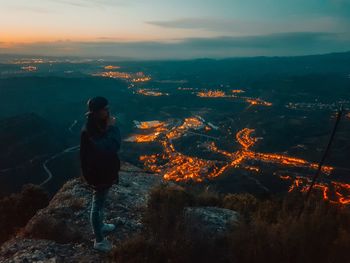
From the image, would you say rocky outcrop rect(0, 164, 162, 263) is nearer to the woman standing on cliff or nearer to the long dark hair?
the woman standing on cliff

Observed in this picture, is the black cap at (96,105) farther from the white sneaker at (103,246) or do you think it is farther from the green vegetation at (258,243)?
the white sneaker at (103,246)

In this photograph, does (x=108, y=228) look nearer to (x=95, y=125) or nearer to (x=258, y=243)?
(x=95, y=125)

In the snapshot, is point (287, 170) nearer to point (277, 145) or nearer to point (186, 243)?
point (277, 145)

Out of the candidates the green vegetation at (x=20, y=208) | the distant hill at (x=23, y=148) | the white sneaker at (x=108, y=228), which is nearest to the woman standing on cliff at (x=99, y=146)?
the white sneaker at (x=108, y=228)

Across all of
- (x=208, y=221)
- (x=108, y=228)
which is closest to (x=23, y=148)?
(x=208, y=221)

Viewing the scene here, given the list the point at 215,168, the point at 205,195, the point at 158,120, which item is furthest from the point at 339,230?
the point at 158,120

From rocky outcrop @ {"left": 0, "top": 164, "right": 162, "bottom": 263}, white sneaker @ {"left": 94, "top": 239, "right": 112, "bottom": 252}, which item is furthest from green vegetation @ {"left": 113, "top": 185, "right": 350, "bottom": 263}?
rocky outcrop @ {"left": 0, "top": 164, "right": 162, "bottom": 263}
